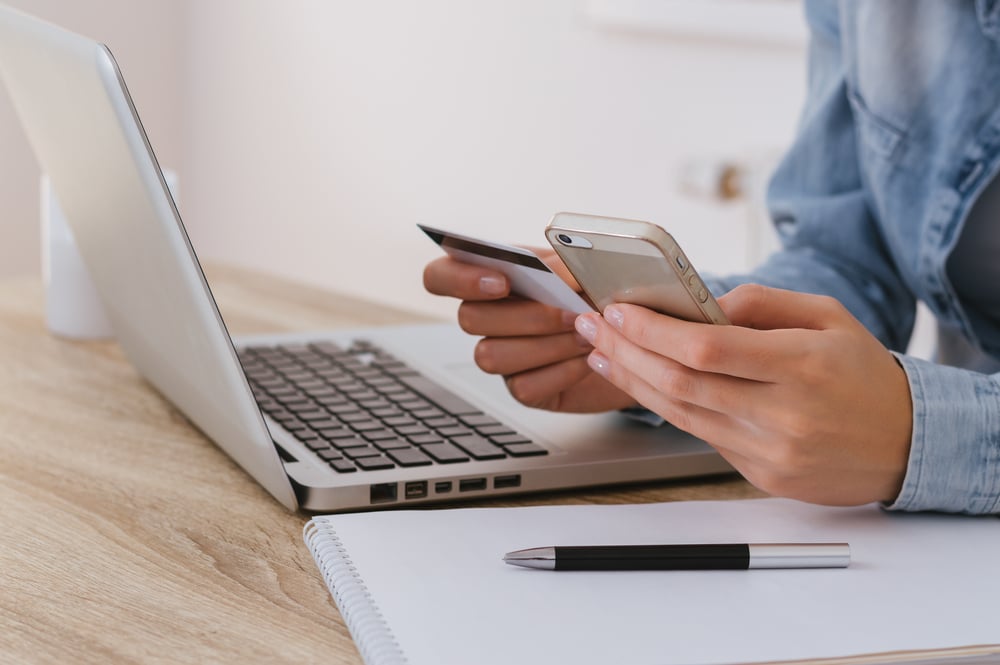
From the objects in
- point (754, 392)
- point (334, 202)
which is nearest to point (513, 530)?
point (754, 392)

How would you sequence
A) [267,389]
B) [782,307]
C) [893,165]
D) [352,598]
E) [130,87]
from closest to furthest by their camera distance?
[352,598] < [782,307] < [267,389] < [893,165] < [130,87]

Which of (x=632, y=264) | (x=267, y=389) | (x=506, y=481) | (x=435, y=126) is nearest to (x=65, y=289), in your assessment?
(x=267, y=389)

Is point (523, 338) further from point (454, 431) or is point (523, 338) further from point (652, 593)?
point (652, 593)

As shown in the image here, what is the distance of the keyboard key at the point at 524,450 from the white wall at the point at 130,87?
2.00m

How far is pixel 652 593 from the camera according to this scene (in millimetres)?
502

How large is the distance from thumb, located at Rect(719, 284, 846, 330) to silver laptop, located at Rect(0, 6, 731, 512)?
0.41ft

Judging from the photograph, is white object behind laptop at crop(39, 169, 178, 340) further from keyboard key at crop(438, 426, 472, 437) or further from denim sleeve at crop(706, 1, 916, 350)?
denim sleeve at crop(706, 1, 916, 350)

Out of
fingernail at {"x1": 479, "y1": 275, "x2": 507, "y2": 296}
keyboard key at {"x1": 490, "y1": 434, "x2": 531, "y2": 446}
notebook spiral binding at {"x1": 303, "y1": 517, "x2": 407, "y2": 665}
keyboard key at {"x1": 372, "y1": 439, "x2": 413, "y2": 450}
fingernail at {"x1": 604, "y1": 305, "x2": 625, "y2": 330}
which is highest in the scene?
fingernail at {"x1": 604, "y1": 305, "x2": 625, "y2": 330}

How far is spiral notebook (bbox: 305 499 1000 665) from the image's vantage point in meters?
0.45

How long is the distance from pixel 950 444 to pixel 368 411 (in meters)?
0.34

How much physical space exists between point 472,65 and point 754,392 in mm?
1841

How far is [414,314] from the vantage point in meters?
1.18

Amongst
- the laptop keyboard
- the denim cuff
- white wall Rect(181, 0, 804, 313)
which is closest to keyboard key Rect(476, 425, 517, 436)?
the laptop keyboard

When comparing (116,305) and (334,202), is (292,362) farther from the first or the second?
(334,202)
